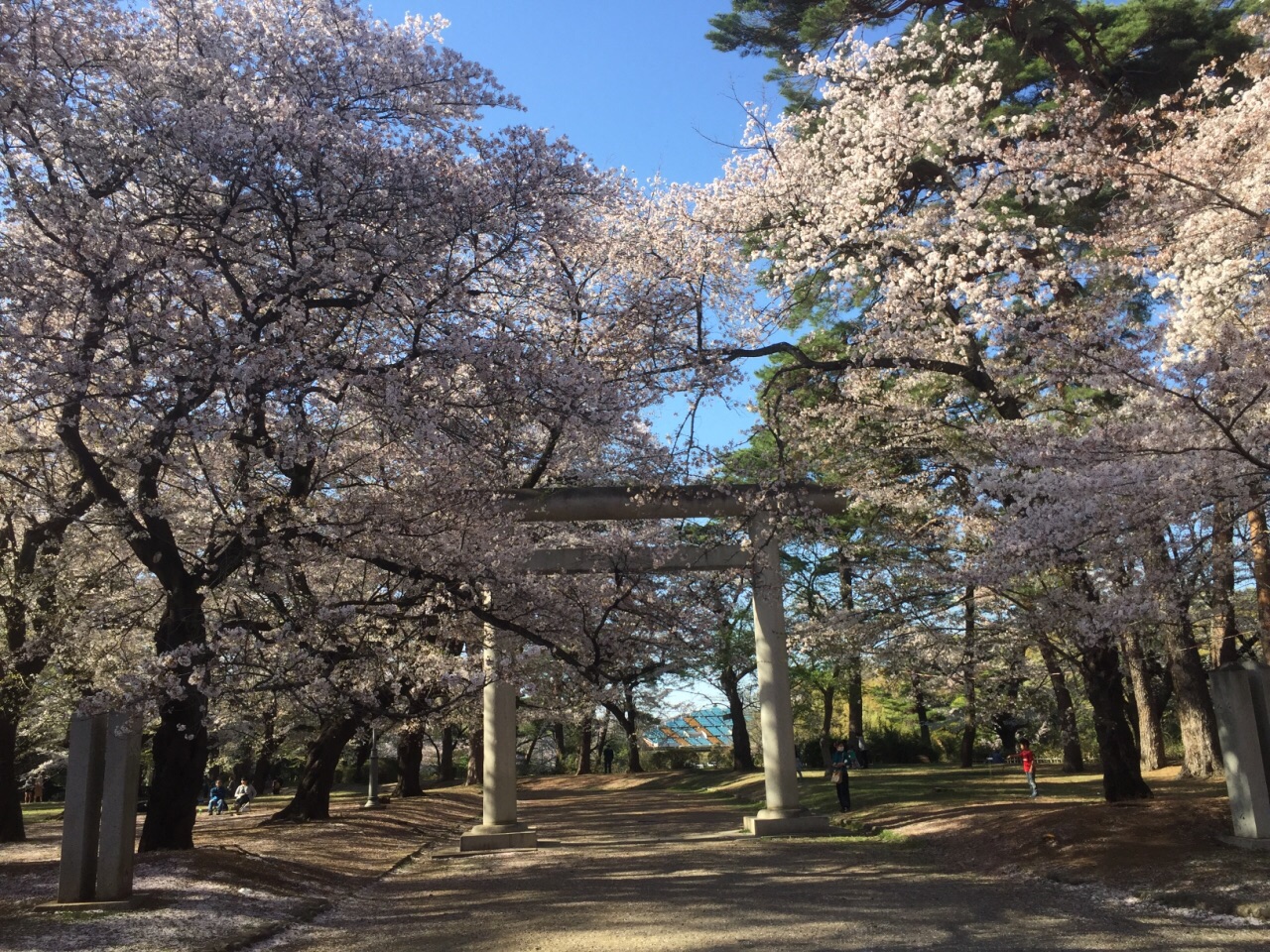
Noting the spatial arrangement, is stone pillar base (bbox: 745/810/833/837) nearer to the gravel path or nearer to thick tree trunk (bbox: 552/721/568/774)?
the gravel path

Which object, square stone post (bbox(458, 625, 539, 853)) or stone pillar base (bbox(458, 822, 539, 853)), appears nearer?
stone pillar base (bbox(458, 822, 539, 853))

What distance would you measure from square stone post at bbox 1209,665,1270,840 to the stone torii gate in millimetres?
5868

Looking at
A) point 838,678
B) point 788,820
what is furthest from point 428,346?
point 838,678

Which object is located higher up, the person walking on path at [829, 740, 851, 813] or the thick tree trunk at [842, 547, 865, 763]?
the thick tree trunk at [842, 547, 865, 763]

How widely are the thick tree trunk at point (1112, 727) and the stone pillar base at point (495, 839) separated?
9.42m

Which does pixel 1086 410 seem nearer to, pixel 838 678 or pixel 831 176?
pixel 831 176

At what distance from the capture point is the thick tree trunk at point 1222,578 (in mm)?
11125

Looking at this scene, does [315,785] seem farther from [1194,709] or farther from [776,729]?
[1194,709]

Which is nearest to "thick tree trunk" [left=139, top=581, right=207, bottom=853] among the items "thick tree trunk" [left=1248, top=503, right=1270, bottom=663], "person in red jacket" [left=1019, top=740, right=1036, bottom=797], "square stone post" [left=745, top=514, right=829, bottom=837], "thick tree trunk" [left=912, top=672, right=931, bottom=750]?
"square stone post" [left=745, top=514, right=829, bottom=837]

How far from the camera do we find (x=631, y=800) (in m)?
31.3

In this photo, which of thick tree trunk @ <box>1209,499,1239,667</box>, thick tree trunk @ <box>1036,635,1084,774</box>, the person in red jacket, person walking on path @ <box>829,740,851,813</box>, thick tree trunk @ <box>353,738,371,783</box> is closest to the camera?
thick tree trunk @ <box>1209,499,1239,667</box>

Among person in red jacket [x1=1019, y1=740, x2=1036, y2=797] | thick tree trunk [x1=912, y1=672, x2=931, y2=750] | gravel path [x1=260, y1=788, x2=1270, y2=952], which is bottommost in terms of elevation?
gravel path [x1=260, y1=788, x2=1270, y2=952]

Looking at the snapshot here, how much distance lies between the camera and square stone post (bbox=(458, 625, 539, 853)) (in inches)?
696

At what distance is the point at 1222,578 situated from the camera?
1434cm
